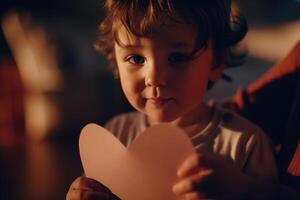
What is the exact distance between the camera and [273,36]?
1850mm

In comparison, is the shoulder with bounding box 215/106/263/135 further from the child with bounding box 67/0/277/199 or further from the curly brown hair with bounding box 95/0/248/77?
the curly brown hair with bounding box 95/0/248/77

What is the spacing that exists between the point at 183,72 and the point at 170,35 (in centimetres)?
6

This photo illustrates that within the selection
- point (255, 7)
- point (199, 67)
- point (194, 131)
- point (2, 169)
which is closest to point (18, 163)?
point (2, 169)

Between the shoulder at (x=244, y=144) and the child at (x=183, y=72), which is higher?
the child at (x=183, y=72)

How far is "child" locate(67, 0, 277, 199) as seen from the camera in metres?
0.56

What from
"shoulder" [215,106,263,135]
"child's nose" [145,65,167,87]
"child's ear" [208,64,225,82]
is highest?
"child's nose" [145,65,167,87]

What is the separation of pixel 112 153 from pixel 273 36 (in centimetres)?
151

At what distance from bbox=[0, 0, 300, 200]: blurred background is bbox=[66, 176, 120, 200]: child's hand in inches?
28.5

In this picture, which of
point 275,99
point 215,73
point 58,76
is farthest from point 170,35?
point 58,76

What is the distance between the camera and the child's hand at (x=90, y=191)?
0.55m

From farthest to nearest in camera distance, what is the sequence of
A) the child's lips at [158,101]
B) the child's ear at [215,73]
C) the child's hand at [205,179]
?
1. the child's ear at [215,73]
2. the child's lips at [158,101]
3. the child's hand at [205,179]

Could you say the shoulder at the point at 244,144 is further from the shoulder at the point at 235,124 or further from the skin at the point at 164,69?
the skin at the point at 164,69

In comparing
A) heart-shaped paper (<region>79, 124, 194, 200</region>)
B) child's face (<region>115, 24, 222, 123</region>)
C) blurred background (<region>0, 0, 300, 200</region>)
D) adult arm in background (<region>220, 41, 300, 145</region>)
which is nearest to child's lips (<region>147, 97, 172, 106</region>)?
child's face (<region>115, 24, 222, 123</region>)

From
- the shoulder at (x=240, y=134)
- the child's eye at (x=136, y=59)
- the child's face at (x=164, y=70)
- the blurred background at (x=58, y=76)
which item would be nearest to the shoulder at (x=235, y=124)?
the shoulder at (x=240, y=134)
